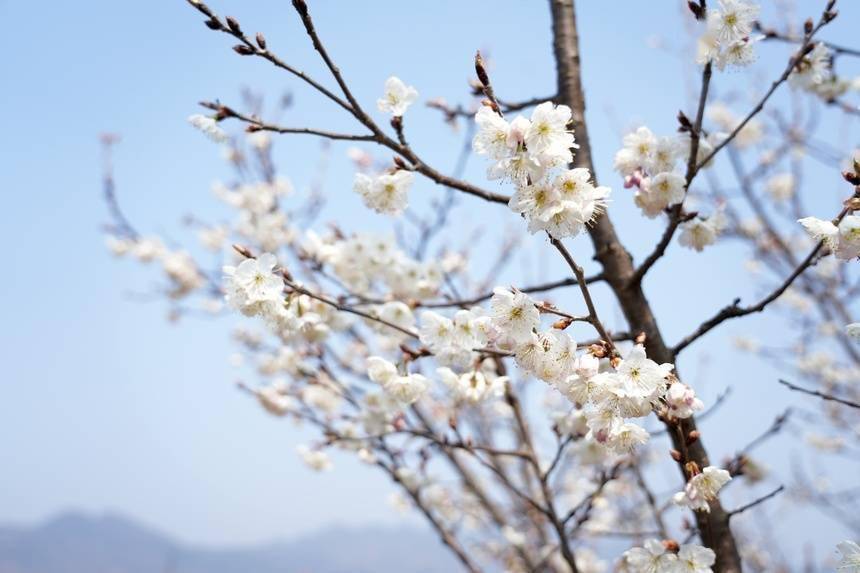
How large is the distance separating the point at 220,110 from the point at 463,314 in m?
1.00

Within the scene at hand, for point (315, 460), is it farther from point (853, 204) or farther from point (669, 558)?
point (853, 204)

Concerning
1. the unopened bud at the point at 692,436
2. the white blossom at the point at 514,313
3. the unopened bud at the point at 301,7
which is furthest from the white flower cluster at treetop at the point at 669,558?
the unopened bud at the point at 301,7

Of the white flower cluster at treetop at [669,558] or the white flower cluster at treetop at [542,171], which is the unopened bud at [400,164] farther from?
the white flower cluster at treetop at [669,558]

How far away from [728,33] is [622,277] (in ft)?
2.64

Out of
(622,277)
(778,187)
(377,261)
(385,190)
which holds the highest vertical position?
(778,187)

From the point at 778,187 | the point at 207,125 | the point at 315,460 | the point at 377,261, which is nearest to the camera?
the point at 207,125

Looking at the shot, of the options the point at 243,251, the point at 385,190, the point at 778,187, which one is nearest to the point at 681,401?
the point at 385,190

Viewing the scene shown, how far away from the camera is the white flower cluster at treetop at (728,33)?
1.88 meters

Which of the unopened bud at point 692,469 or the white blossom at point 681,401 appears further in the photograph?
the unopened bud at point 692,469

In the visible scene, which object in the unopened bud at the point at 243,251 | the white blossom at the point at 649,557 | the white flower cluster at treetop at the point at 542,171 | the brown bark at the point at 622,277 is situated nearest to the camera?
the white flower cluster at treetop at the point at 542,171

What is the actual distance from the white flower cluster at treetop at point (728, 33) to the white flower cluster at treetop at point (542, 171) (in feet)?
2.59

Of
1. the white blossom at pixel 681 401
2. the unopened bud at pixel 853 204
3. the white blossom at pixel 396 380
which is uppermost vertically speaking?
the white blossom at pixel 396 380

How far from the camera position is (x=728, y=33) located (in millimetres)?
1901

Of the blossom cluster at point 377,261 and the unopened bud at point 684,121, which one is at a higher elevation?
the blossom cluster at point 377,261
